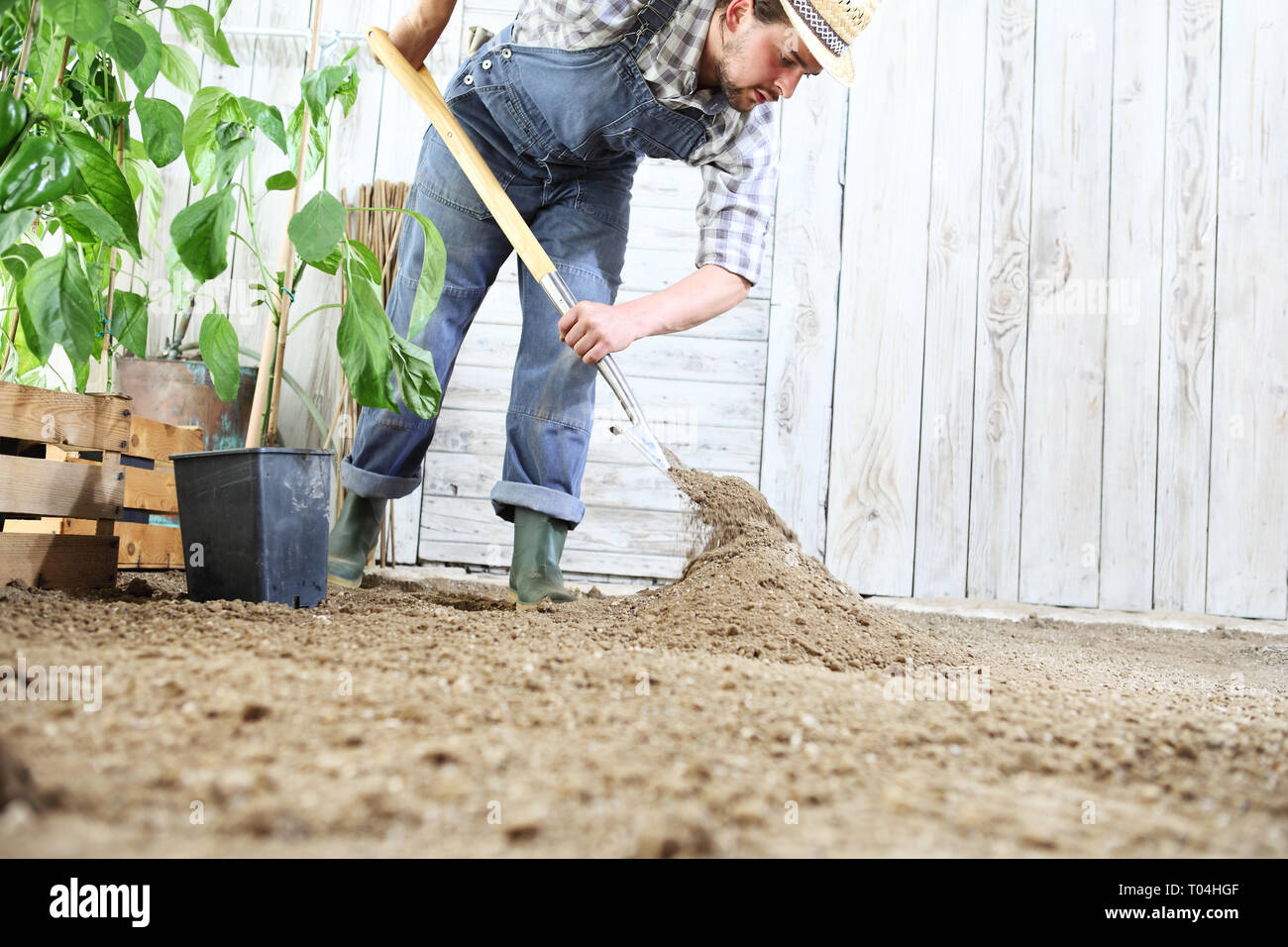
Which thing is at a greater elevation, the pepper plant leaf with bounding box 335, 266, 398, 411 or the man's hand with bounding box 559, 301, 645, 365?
the man's hand with bounding box 559, 301, 645, 365

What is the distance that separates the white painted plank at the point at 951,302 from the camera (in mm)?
2793

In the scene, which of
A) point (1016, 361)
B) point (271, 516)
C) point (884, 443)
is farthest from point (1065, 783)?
point (1016, 361)

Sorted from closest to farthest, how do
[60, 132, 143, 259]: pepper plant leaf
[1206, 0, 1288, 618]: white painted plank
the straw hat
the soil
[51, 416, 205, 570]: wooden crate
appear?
the soil < [60, 132, 143, 259]: pepper plant leaf < the straw hat < [51, 416, 205, 570]: wooden crate < [1206, 0, 1288, 618]: white painted plank

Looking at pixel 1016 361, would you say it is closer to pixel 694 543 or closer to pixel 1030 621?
pixel 1030 621

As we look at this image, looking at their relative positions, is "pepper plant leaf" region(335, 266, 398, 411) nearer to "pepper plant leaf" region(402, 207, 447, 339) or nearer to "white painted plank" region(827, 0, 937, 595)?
"pepper plant leaf" region(402, 207, 447, 339)

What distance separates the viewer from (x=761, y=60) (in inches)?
58.1

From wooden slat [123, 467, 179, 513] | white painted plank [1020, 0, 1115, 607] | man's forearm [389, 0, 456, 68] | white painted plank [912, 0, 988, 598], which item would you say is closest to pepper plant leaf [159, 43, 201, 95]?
man's forearm [389, 0, 456, 68]

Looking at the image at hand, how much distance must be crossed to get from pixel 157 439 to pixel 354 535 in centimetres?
50

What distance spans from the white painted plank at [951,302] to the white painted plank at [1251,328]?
797mm

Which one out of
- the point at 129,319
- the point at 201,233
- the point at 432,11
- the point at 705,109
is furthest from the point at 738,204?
the point at 129,319

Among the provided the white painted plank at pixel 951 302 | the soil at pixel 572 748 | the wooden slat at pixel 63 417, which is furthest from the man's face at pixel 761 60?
the white painted plank at pixel 951 302

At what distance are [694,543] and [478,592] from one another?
0.60 m

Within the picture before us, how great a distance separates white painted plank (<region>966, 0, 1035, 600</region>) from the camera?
2.78m

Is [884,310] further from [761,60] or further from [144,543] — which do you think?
[144,543]
